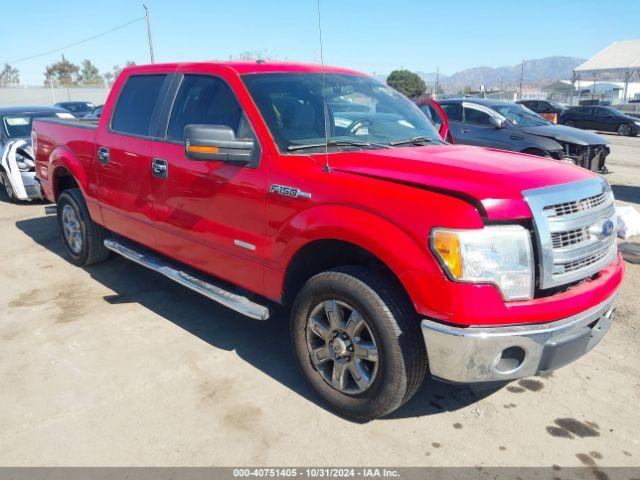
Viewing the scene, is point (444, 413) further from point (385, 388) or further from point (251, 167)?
point (251, 167)

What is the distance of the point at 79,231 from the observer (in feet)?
18.5

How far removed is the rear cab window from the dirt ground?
155 centimetres

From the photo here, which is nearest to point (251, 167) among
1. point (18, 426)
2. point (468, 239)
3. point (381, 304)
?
point (381, 304)

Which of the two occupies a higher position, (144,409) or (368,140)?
(368,140)

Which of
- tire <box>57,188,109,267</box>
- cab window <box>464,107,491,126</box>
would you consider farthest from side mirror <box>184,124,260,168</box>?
cab window <box>464,107,491,126</box>

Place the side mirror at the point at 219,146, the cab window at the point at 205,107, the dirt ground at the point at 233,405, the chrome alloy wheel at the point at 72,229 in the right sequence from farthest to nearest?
1. the chrome alloy wheel at the point at 72,229
2. the cab window at the point at 205,107
3. the side mirror at the point at 219,146
4. the dirt ground at the point at 233,405

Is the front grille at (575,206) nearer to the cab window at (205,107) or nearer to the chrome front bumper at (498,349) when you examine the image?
the chrome front bumper at (498,349)

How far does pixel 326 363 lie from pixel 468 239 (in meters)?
1.23

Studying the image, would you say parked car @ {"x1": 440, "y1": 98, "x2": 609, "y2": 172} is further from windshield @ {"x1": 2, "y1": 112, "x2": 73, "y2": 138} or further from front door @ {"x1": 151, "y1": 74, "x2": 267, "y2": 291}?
windshield @ {"x1": 2, "y1": 112, "x2": 73, "y2": 138}

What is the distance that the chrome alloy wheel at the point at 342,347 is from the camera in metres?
2.93

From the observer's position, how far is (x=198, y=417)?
315 cm

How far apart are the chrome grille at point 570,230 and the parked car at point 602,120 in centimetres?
2589

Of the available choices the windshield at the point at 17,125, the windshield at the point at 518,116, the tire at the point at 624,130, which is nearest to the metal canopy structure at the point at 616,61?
the tire at the point at 624,130

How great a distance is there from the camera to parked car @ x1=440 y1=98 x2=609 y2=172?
9547mm
